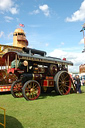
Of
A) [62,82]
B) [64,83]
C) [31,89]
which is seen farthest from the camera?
[64,83]

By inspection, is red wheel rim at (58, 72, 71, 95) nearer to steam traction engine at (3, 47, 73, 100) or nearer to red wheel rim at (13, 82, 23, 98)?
steam traction engine at (3, 47, 73, 100)

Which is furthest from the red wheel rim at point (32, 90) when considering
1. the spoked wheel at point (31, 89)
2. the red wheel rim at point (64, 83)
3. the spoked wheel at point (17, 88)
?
the red wheel rim at point (64, 83)

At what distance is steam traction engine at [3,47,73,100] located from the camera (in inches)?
270

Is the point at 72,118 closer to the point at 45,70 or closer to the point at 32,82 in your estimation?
the point at 32,82

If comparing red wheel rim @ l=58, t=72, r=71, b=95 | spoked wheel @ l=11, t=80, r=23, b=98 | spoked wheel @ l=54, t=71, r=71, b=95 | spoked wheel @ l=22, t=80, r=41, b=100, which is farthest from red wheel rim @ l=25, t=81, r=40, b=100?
red wheel rim @ l=58, t=72, r=71, b=95

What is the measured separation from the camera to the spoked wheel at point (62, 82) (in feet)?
26.0

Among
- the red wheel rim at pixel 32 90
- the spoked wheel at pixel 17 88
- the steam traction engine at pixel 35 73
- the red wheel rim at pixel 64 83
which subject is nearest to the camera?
the red wheel rim at pixel 32 90

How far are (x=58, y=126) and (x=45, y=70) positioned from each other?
5249 mm

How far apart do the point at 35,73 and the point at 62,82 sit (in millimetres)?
1930

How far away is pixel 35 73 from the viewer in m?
7.61

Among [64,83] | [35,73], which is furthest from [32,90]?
[64,83]

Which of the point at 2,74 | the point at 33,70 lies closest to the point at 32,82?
the point at 33,70

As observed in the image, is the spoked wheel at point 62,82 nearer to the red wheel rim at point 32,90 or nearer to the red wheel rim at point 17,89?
the red wheel rim at point 32,90

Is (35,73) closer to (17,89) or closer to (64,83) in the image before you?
(17,89)
